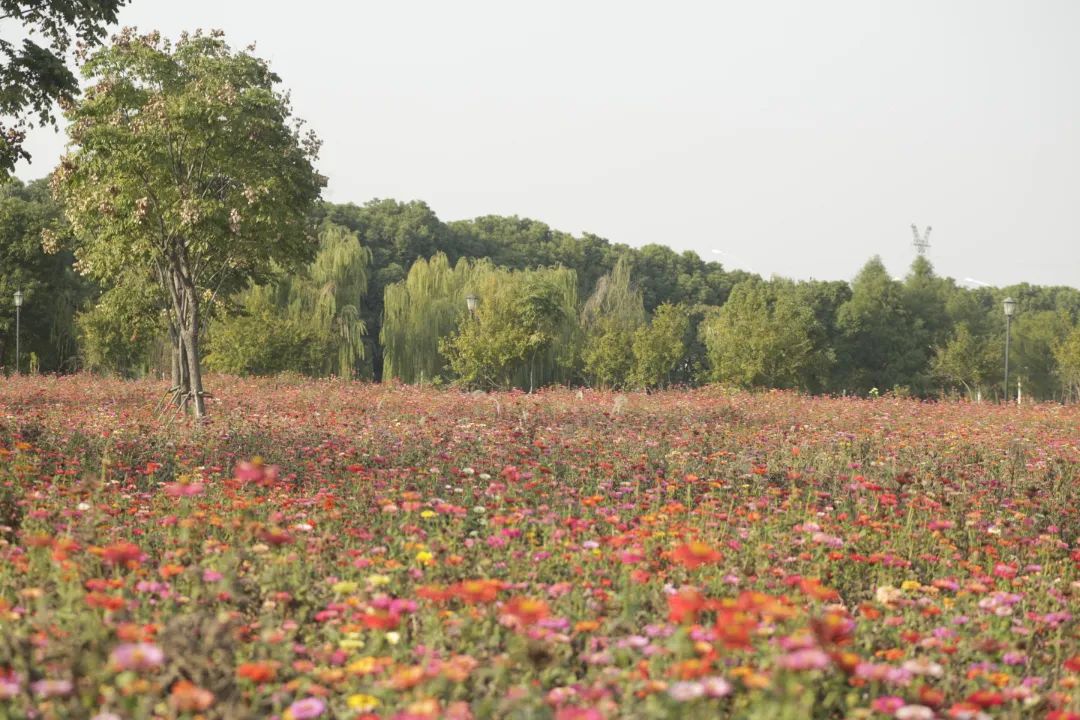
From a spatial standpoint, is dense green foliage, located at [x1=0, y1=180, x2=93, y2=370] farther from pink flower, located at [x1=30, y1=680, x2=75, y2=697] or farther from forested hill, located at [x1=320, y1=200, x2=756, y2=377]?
pink flower, located at [x1=30, y1=680, x2=75, y2=697]

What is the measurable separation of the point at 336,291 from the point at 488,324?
21.3 ft

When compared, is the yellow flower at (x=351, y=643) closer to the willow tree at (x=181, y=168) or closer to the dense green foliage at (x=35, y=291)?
the willow tree at (x=181, y=168)

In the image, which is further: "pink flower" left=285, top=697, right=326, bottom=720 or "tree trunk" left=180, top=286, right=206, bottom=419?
"tree trunk" left=180, top=286, right=206, bottom=419

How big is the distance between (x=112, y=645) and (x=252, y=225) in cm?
1238

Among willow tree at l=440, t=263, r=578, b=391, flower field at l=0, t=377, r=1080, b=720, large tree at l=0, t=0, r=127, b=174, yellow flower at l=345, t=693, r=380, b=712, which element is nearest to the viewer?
yellow flower at l=345, t=693, r=380, b=712

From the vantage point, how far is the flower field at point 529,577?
323 centimetres

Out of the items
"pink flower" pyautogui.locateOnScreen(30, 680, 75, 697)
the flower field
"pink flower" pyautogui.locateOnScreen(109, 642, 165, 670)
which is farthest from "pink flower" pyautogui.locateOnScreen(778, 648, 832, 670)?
"pink flower" pyautogui.locateOnScreen(30, 680, 75, 697)

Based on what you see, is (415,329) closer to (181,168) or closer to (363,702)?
(181,168)

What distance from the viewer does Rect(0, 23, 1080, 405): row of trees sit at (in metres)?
15.1

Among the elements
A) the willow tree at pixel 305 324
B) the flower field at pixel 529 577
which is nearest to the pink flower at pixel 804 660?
the flower field at pixel 529 577

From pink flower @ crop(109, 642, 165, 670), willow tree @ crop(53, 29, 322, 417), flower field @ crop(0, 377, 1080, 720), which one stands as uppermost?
willow tree @ crop(53, 29, 322, 417)

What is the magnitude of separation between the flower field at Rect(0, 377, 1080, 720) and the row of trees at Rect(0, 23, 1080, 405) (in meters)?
4.41

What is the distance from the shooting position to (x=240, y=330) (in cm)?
3066

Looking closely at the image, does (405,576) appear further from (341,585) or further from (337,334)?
(337,334)
